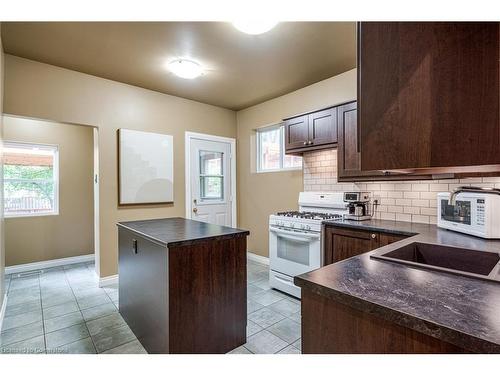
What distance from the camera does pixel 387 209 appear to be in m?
3.04

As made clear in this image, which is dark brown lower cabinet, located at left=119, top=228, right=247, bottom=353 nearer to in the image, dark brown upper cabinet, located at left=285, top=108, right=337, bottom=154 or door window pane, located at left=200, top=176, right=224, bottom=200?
dark brown upper cabinet, located at left=285, top=108, right=337, bottom=154

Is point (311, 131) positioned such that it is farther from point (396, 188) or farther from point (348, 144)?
point (396, 188)

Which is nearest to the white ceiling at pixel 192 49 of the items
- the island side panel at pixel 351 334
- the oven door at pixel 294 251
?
the oven door at pixel 294 251

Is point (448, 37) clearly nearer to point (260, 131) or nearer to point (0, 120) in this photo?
point (0, 120)

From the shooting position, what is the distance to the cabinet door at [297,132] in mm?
3319

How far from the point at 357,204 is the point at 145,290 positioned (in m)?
2.32

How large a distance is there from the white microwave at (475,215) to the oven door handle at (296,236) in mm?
1152

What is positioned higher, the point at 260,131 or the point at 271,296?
the point at 260,131

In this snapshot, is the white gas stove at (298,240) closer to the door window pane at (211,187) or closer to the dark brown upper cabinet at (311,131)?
the dark brown upper cabinet at (311,131)

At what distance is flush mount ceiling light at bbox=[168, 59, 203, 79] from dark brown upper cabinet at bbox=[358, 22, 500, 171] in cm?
249

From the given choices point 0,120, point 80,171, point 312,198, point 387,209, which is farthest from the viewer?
point 80,171

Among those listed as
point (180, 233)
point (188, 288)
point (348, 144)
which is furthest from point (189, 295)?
point (348, 144)
